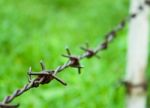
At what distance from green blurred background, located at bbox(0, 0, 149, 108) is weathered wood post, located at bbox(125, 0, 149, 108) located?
284 millimetres

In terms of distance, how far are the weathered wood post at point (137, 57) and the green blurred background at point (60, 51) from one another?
0.28 metres

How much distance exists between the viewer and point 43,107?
3.21 meters

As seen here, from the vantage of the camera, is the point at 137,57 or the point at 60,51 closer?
the point at 137,57

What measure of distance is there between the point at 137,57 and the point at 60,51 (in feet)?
3.24

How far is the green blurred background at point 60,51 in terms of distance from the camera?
3.42 meters

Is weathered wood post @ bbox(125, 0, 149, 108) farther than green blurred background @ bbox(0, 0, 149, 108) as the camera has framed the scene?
No

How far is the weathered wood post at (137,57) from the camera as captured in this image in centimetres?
314

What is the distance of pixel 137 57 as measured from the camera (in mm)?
3225

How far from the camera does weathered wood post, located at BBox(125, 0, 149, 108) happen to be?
3.14m

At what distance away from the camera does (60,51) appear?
4.10 metres

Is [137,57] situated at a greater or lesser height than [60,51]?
lesser

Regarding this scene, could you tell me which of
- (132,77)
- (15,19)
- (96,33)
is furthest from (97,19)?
(132,77)

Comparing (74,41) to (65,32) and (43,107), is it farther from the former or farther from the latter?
(43,107)

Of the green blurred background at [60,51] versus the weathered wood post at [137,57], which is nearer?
the weathered wood post at [137,57]
